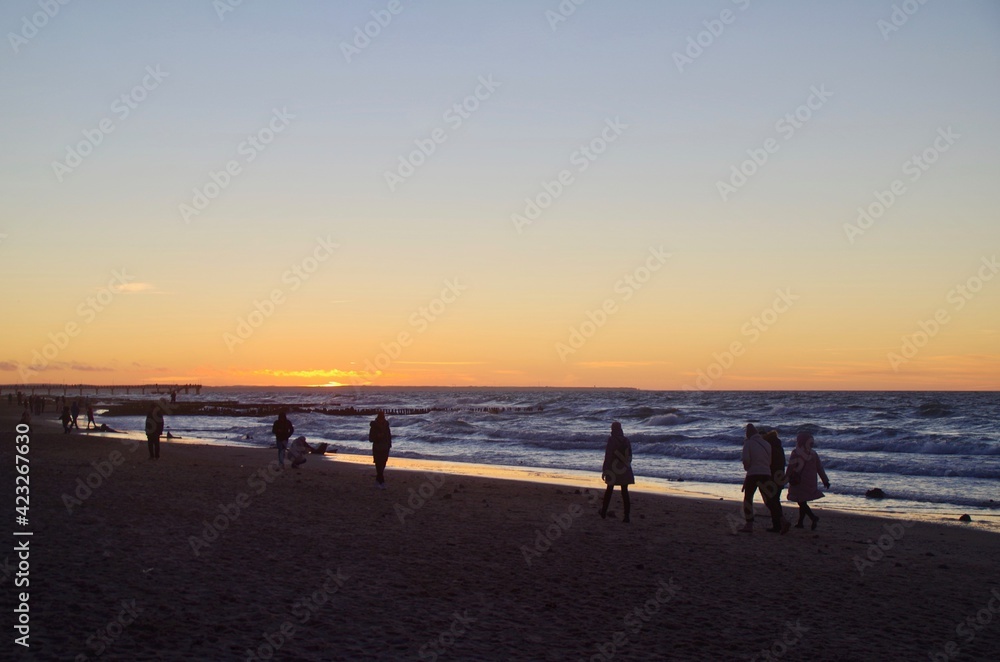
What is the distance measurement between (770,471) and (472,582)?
22.9 feet

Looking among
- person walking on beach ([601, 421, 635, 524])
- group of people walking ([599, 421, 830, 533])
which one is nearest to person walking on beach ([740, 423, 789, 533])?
group of people walking ([599, 421, 830, 533])

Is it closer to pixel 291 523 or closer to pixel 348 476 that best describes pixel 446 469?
pixel 348 476

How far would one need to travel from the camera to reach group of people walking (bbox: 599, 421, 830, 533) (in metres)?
14.6

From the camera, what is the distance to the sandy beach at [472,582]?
7414mm

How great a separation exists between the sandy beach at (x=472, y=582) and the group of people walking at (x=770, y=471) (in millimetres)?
535

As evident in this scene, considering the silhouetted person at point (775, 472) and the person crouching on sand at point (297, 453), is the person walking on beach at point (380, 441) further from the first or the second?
the silhouetted person at point (775, 472)

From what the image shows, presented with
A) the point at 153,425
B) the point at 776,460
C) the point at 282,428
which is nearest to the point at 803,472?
the point at 776,460

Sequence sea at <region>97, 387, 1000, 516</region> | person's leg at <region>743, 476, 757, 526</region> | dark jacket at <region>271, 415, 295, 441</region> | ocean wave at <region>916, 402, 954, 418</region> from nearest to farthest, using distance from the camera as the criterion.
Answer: person's leg at <region>743, 476, 757, 526</region>
dark jacket at <region>271, 415, 295, 441</region>
sea at <region>97, 387, 1000, 516</region>
ocean wave at <region>916, 402, 954, 418</region>

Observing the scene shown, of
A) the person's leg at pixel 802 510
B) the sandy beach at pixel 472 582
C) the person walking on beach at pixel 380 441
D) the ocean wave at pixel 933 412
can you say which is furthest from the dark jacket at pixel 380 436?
the ocean wave at pixel 933 412

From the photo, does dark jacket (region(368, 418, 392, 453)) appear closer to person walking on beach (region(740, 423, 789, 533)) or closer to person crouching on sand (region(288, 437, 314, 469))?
person crouching on sand (region(288, 437, 314, 469))

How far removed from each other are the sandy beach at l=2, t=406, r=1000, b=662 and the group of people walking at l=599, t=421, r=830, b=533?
1.75ft

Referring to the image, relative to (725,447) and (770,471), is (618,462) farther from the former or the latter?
(725,447)

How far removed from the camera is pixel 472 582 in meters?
10.0

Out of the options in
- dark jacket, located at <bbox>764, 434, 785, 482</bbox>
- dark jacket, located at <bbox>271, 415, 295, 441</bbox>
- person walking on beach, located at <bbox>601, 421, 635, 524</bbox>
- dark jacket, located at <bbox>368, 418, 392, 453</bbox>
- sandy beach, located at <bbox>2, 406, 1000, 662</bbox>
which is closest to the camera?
sandy beach, located at <bbox>2, 406, 1000, 662</bbox>
